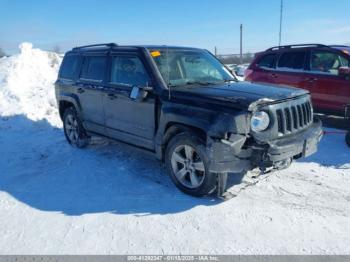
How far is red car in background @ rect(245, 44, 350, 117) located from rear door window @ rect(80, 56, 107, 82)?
4.46 metres

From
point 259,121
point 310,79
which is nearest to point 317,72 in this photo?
point 310,79

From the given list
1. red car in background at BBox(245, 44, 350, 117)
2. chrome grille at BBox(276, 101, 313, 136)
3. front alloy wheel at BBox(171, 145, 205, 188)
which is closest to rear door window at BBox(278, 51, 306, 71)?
red car in background at BBox(245, 44, 350, 117)

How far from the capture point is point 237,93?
14.2 feet

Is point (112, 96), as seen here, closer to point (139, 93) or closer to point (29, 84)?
point (139, 93)

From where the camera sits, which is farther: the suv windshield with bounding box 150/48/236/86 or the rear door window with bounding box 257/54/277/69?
the rear door window with bounding box 257/54/277/69

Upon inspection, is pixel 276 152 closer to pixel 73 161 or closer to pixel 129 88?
pixel 129 88

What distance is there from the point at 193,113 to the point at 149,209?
126 centimetres

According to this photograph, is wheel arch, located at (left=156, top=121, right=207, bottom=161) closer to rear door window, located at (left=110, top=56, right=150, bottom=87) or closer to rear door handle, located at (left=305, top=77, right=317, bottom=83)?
rear door window, located at (left=110, top=56, right=150, bottom=87)

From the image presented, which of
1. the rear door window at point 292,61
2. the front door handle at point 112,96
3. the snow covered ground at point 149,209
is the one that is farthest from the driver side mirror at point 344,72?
the front door handle at point 112,96

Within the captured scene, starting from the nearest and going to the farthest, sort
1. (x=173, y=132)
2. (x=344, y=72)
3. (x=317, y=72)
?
1. (x=173, y=132)
2. (x=344, y=72)
3. (x=317, y=72)

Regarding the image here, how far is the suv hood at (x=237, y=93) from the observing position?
406cm

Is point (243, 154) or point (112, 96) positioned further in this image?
point (112, 96)

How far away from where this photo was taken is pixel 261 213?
4047 millimetres

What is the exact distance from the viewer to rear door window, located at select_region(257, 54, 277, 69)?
8.75 m
